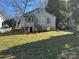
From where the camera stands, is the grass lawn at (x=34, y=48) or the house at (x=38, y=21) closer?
the grass lawn at (x=34, y=48)

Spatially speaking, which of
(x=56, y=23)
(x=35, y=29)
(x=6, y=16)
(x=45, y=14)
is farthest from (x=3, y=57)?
(x=6, y=16)

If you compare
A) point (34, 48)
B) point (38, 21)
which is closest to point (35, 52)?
point (34, 48)

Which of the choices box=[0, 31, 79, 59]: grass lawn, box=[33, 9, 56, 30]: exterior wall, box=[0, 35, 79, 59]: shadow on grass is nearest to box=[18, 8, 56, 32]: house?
box=[33, 9, 56, 30]: exterior wall

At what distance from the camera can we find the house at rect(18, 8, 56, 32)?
46.8m

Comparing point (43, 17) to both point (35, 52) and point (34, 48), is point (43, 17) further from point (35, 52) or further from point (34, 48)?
point (35, 52)

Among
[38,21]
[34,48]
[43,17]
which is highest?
[43,17]

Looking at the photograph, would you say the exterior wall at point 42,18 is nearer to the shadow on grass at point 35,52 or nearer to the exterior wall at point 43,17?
the exterior wall at point 43,17

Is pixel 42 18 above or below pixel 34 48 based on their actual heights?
above

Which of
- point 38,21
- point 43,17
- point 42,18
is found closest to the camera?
point 38,21

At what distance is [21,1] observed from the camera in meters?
47.0

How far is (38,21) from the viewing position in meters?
48.3

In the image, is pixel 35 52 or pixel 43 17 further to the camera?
pixel 43 17

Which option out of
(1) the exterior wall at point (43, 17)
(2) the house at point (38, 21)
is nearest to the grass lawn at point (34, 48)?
(2) the house at point (38, 21)

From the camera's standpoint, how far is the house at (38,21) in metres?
46.8
